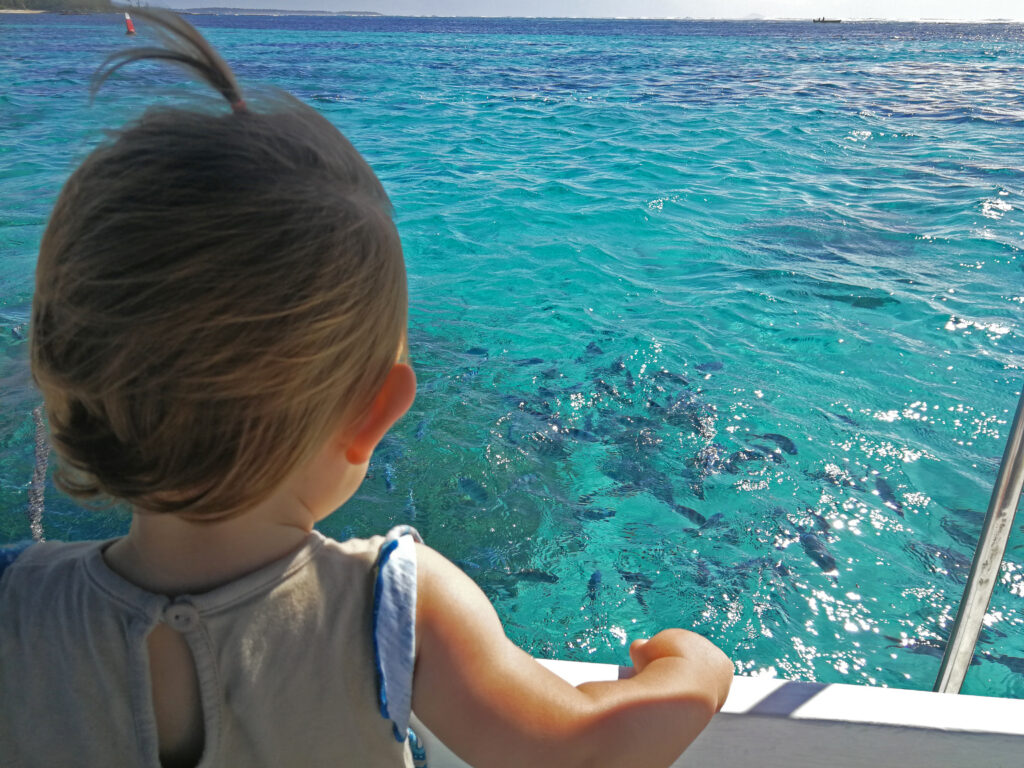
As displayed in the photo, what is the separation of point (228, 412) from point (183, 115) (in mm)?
305

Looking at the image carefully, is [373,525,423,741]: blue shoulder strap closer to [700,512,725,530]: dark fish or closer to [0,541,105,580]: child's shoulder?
[0,541,105,580]: child's shoulder

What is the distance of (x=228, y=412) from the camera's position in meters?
0.70

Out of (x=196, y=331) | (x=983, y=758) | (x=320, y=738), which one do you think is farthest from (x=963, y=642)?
(x=196, y=331)

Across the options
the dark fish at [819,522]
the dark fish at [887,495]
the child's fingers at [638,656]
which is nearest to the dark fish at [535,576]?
the dark fish at [819,522]

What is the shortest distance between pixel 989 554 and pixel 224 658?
126 centimetres

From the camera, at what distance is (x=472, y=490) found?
3.40m

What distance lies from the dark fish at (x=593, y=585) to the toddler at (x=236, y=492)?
6.44ft

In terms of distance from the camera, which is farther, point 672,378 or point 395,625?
point 672,378

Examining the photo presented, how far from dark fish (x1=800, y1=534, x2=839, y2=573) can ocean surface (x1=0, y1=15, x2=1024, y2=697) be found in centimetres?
1

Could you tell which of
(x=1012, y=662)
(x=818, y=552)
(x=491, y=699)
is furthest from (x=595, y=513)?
(x=491, y=699)

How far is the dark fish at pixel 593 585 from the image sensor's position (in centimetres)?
288

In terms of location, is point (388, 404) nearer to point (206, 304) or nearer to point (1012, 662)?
point (206, 304)

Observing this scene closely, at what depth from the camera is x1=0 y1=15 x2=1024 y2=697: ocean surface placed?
9.14 ft

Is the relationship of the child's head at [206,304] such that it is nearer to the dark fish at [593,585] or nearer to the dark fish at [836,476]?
the dark fish at [593,585]
